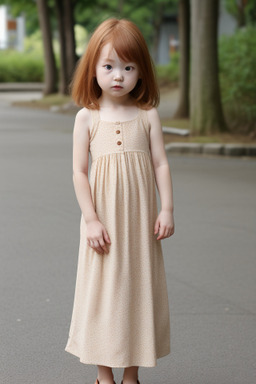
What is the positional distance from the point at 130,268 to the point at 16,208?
5.69 metres

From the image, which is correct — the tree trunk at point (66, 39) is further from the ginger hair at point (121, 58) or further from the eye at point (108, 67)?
the eye at point (108, 67)

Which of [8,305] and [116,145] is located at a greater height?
[116,145]

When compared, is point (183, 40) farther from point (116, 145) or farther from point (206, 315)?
point (116, 145)

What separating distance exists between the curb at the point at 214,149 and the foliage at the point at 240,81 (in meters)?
2.98

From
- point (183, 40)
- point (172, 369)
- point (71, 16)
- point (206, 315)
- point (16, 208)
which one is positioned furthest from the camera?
point (71, 16)

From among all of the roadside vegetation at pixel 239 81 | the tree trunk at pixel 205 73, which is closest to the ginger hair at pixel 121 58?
the roadside vegetation at pixel 239 81

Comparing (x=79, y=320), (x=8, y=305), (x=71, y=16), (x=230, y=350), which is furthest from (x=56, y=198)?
(x=71, y=16)

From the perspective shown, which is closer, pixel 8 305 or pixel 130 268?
pixel 130 268

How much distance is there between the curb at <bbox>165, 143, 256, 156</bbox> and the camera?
14.4 m

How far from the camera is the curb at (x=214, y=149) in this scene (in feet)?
47.2

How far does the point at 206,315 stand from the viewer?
213 inches

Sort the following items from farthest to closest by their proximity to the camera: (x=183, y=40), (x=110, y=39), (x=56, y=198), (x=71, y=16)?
(x=71, y=16), (x=183, y=40), (x=56, y=198), (x=110, y=39)

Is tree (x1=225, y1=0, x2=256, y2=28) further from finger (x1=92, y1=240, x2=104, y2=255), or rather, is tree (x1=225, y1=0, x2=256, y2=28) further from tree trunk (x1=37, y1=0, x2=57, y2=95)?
finger (x1=92, y1=240, x2=104, y2=255)

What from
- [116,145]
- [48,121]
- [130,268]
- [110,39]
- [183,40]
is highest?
[110,39]
